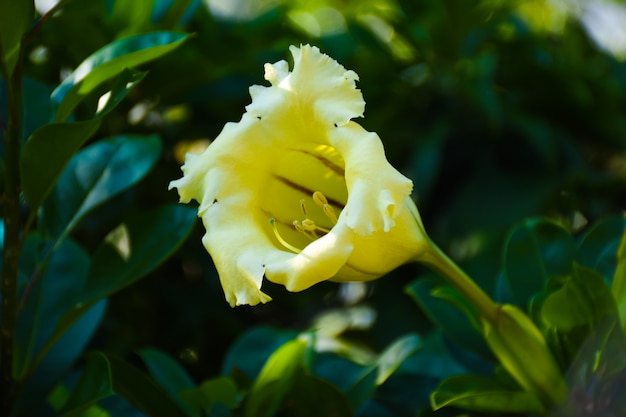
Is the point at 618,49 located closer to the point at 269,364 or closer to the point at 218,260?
the point at 269,364

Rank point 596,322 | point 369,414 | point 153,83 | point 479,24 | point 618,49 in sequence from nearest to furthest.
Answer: point 596,322 → point 369,414 → point 153,83 → point 479,24 → point 618,49

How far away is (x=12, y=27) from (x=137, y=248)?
1.13 ft

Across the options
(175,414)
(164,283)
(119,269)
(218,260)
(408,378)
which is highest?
(218,260)

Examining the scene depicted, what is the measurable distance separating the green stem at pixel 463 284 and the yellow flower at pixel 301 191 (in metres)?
0.05

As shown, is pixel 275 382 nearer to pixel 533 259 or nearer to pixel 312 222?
pixel 312 222

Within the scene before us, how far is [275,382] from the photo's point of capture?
43.9 inches

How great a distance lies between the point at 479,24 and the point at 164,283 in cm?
94

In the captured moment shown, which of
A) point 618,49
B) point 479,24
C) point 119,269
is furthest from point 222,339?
point 618,49

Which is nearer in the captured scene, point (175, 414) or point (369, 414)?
point (175, 414)

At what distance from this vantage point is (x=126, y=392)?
107 centimetres

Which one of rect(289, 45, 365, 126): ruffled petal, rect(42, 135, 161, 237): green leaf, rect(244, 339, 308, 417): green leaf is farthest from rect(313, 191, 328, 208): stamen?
rect(42, 135, 161, 237): green leaf

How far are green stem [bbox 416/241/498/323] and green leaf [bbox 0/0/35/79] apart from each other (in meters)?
0.53

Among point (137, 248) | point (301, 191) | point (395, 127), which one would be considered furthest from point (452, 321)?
point (395, 127)

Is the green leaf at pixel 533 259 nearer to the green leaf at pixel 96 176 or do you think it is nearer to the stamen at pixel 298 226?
the stamen at pixel 298 226
